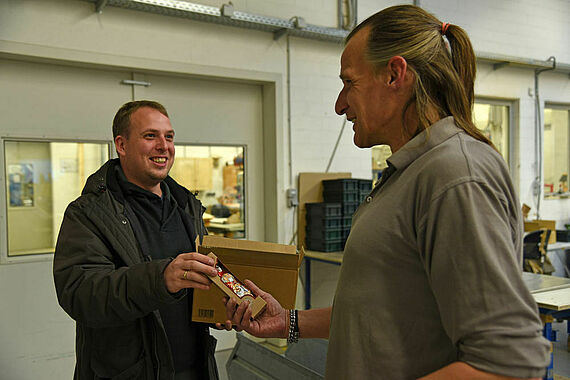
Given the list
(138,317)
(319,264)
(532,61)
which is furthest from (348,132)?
(138,317)

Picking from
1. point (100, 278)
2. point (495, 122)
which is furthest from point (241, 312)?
point (495, 122)

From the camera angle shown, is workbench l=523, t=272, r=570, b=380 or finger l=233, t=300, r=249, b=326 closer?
finger l=233, t=300, r=249, b=326

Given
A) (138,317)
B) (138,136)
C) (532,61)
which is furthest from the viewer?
(532,61)

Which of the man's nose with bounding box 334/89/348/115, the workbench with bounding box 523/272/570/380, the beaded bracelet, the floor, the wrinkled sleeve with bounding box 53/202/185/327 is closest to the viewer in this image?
the man's nose with bounding box 334/89/348/115

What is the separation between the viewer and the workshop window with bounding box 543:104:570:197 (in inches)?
272

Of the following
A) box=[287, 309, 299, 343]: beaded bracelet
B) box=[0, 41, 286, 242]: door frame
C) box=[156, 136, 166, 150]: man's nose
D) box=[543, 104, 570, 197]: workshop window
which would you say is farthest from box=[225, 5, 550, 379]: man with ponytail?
box=[543, 104, 570, 197]: workshop window

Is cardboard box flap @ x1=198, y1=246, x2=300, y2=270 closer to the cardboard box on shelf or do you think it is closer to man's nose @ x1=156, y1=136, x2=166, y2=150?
man's nose @ x1=156, y1=136, x2=166, y2=150

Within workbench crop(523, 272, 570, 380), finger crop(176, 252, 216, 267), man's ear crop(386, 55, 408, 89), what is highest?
man's ear crop(386, 55, 408, 89)

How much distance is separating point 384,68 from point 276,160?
142 inches

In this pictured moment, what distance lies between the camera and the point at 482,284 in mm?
790

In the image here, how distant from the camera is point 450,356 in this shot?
939mm

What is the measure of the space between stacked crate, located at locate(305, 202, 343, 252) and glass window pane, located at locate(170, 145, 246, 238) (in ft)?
2.22

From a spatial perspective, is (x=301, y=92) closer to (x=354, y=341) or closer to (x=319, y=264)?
(x=319, y=264)

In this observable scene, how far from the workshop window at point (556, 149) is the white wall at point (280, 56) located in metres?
0.23
